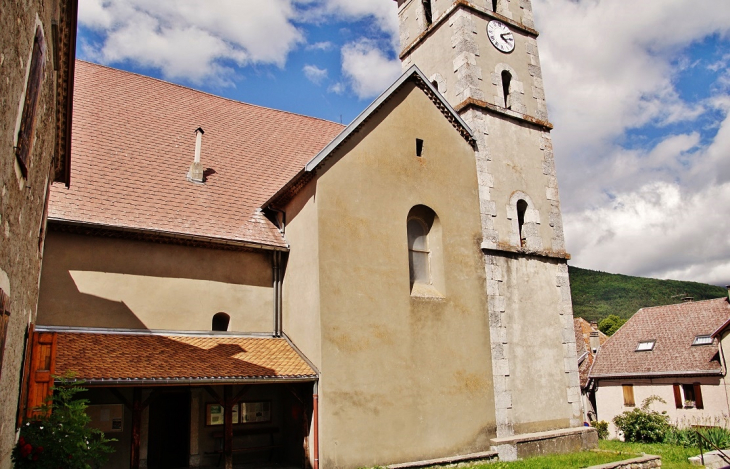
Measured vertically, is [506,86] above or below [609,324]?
above

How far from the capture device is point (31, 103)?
5984 millimetres

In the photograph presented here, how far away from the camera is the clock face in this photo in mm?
17578

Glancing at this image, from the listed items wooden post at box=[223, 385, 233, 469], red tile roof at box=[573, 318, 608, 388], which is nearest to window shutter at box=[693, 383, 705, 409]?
red tile roof at box=[573, 318, 608, 388]

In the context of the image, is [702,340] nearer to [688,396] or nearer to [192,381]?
[688,396]

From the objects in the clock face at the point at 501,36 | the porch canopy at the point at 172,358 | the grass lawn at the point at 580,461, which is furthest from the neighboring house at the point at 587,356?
the porch canopy at the point at 172,358

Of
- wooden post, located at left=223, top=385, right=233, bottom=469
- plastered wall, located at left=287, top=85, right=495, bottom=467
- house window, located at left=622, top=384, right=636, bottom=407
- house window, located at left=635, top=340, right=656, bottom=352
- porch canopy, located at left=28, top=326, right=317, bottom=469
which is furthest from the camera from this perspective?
house window, located at left=635, top=340, right=656, bottom=352

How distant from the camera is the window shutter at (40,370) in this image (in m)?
7.98

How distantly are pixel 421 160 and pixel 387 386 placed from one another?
581 centimetres

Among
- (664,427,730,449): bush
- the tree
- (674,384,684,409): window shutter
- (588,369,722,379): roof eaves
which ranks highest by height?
the tree

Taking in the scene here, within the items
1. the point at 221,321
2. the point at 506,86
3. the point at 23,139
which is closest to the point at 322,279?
the point at 221,321

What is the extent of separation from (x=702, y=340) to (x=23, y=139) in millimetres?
28904

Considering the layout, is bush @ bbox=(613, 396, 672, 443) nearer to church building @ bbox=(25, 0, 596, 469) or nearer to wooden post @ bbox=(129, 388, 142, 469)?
church building @ bbox=(25, 0, 596, 469)

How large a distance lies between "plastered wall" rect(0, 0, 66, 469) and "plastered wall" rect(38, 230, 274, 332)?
3067 millimetres

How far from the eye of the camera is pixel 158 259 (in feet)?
40.7
